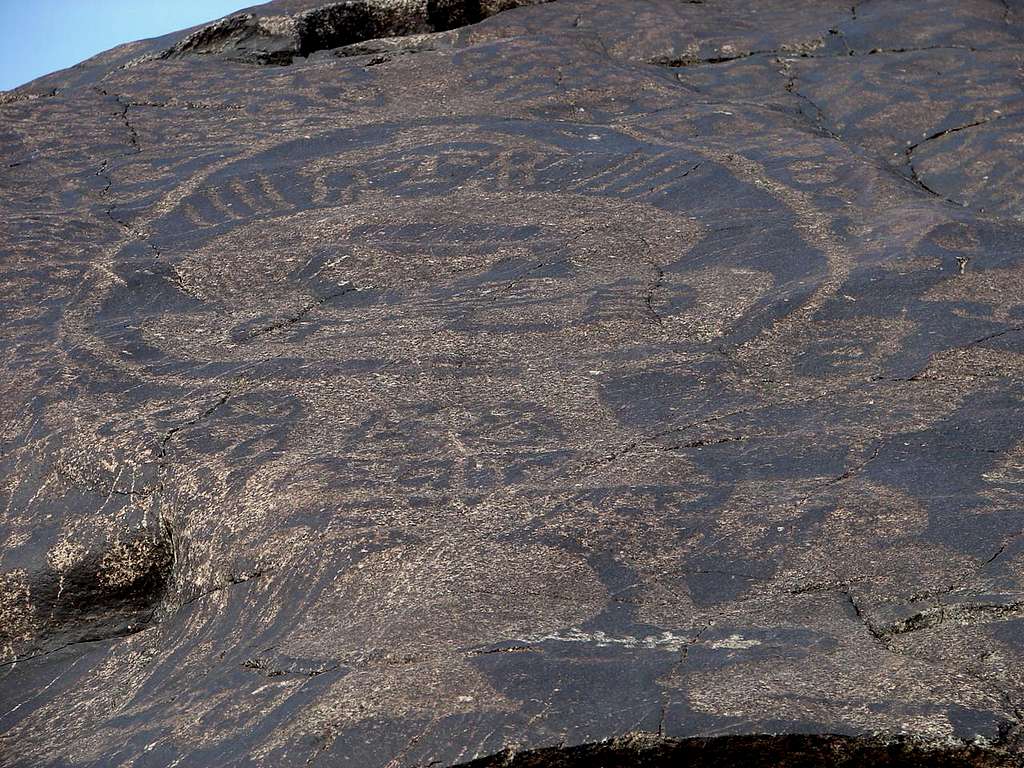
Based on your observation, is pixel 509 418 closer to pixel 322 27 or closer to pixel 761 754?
pixel 761 754

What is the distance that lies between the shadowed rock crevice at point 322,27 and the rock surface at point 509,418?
1.55 feet

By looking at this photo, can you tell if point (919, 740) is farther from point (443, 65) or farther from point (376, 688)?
point (443, 65)

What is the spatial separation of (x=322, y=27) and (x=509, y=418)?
2904 mm

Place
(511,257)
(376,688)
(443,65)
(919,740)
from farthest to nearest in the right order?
1. (443,65)
2. (511,257)
3. (376,688)
4. (919,740)

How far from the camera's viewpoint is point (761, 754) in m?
1.66

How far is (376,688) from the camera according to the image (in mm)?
1749

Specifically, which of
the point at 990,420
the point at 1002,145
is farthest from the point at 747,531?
the point at 1002,145

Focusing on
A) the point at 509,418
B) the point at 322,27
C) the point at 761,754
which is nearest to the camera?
the point at 761,754

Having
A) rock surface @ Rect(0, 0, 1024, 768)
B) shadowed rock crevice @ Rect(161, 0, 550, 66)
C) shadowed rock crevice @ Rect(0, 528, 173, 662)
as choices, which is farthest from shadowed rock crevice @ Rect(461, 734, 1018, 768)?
shadowed rock crevice @ Rect(161, 0, 550, 66)

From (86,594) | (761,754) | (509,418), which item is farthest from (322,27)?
(761,754)

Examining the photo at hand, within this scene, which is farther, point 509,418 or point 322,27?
point 322,27

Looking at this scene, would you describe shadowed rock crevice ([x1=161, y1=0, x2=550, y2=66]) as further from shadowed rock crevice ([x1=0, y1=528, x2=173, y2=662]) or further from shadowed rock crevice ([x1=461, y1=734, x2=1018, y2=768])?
shadowed rock crevice ([x1=461, y1=734, x2=1018, y2=768])

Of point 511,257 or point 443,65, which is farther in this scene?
point 443,65

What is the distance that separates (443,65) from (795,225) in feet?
5.23
